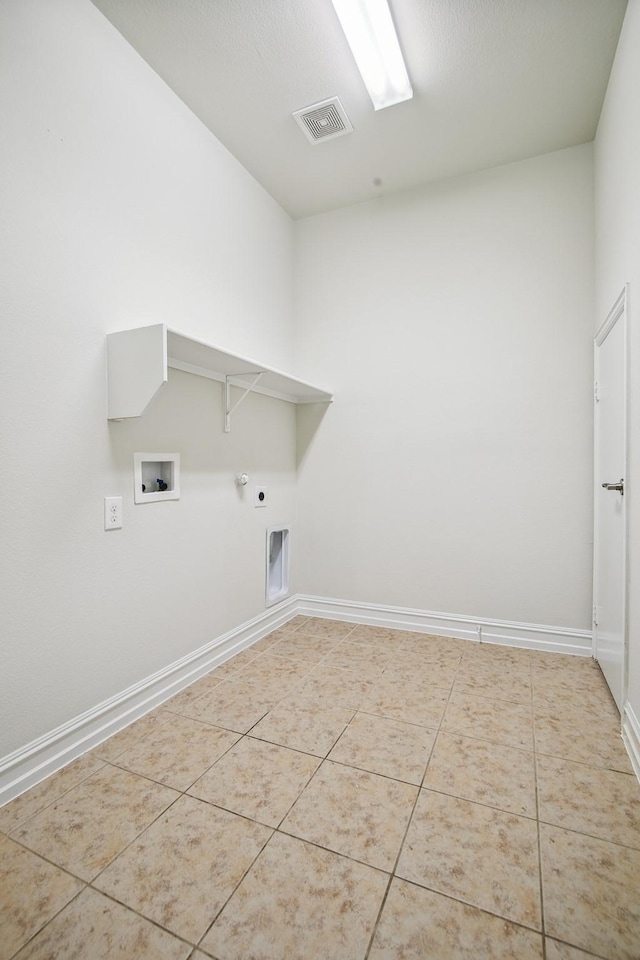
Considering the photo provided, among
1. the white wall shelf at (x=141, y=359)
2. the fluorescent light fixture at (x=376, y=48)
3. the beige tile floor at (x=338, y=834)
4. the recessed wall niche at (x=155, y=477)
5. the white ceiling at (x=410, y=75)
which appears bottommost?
the beige tile floor at (x=338, y=834)

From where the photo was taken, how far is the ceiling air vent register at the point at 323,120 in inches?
88.8

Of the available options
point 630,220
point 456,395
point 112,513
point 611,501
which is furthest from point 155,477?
point 630,220

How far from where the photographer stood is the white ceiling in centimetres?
183

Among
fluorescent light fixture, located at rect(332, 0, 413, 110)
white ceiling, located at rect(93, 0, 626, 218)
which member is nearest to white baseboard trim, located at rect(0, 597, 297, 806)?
white ceiling, located at rect(93, 0, 626, 218)

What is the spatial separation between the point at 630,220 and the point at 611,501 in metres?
1.16

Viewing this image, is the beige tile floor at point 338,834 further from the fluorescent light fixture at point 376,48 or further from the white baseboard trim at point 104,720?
the fluorescent light fixture at point 376,48

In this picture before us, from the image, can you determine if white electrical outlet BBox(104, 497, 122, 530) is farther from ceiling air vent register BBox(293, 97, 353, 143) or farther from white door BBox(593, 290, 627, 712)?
ceiling air vent register BBox(293, 97, 353, 143)

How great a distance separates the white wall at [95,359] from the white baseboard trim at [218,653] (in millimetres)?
56

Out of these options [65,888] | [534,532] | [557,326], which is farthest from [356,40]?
[65,888]

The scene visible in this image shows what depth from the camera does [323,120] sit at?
2.35m

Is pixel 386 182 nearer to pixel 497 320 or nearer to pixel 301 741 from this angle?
pixel 497 320

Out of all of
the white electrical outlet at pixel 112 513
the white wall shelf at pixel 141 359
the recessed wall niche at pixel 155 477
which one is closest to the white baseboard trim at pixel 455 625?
the recessed wall niche at pixel 155 477

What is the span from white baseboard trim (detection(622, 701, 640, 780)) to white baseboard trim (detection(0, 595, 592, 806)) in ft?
0.04

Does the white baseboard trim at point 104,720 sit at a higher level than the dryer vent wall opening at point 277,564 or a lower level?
lower
